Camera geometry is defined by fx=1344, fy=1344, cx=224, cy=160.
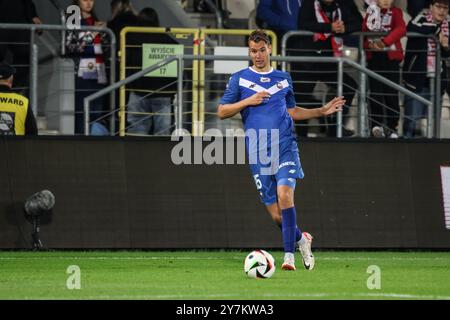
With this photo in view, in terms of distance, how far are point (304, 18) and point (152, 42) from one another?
246 cm

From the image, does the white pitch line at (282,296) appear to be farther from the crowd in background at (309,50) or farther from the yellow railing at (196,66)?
the yellow railing at (196,66)

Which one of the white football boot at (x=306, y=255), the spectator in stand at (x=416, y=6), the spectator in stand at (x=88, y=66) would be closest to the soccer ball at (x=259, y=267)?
the white football boot at (x=306, y=255)

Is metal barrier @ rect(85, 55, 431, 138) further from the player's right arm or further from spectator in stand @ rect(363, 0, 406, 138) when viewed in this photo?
the player's right arm

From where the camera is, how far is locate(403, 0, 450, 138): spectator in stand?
2164cm

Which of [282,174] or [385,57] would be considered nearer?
[282,174]

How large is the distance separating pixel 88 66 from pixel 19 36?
1.16 meters

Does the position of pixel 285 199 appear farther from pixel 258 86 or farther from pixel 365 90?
pixel 365 90

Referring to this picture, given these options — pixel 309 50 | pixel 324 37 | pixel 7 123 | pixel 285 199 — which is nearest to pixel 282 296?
pixel 285 199

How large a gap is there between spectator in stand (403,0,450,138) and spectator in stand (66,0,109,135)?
4.81 metres

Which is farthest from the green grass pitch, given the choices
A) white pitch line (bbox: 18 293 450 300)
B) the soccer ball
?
the soccer ball

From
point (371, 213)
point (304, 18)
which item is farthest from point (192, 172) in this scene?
point (304, 18)

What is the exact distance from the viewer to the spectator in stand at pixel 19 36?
67.7 ft

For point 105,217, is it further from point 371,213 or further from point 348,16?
point 348,16

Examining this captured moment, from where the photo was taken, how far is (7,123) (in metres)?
18.6
